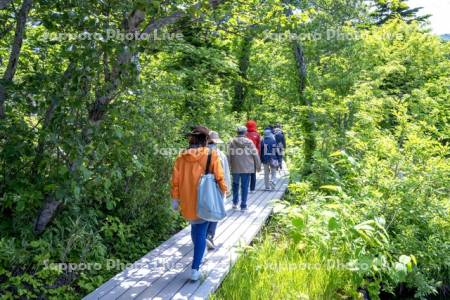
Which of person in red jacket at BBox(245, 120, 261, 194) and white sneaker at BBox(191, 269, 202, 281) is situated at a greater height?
person in red jacket at BBox(245, 120, 261, 194)

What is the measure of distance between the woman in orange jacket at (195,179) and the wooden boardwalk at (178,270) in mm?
253

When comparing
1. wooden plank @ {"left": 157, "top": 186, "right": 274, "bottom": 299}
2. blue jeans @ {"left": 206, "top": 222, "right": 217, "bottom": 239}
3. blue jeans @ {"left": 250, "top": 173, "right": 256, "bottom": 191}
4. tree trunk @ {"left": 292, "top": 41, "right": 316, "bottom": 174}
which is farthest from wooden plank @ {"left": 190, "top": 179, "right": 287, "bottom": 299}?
tree trunk @ {"left": 292, "top": 41, "right": 316, "bottom": 174}

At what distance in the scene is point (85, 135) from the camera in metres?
4.71

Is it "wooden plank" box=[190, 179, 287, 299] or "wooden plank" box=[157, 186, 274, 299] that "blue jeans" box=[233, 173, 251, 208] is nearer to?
"wooden plank" box=[157, 186, 274, 299]

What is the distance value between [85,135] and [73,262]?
1618mm

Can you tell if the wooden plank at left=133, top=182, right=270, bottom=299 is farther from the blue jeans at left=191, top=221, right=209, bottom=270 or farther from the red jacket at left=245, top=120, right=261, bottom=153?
the red jacket at left=245, top=120, right=261, bottom=153

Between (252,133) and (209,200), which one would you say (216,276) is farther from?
(252,133)

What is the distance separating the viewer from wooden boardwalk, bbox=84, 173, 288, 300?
4547 mm

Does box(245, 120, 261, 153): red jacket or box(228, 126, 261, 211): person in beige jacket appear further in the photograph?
box(245, 120, 261, 153): red jacket

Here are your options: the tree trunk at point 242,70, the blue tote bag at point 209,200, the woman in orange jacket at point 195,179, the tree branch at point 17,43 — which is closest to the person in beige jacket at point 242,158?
the woman in orange jacket at point 195,179

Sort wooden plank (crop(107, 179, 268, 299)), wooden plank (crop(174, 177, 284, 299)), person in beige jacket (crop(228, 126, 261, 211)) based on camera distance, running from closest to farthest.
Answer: wooden plank (crop(107, 179, 268, 299)), wooden plank (crop(174, 177, 284, 299)), person in beige jacket (crop(228, 126, 261, 211))

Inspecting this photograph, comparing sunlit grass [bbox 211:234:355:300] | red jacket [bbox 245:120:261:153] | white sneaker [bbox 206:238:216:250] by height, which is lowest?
sunlit grass [bbox 211:234:355:300]

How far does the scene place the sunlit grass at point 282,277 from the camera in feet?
15.7

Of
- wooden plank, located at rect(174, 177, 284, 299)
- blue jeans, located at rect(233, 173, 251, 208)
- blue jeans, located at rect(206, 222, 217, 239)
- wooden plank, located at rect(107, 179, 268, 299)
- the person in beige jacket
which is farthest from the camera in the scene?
blue jeans, located at rect(233, 173, 251, 208)
